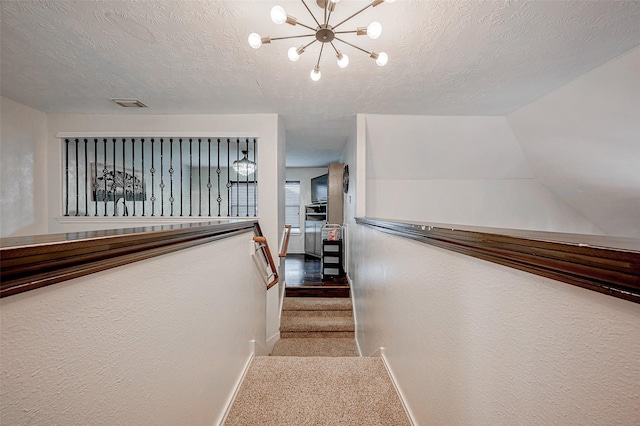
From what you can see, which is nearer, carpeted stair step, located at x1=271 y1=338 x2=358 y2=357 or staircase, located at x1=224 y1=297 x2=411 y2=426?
staircase, located at x1=224 y1=297 x2=411 y2=426

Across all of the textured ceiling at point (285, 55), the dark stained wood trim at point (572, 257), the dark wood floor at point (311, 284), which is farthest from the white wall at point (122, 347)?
the dark wood floor at point (311, 284)

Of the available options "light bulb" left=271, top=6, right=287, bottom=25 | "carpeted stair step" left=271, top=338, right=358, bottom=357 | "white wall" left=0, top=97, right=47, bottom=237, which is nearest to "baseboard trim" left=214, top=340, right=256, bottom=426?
"carpeted stair step" left=271, top=338, right=358, bottom=357

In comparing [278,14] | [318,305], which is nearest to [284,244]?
[318,305]

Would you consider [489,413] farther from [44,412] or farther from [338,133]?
[338,133]

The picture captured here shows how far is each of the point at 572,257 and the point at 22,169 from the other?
455cm

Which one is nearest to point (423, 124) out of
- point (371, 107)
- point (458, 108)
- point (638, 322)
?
point (458, 108)

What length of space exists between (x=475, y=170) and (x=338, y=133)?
6.73ft

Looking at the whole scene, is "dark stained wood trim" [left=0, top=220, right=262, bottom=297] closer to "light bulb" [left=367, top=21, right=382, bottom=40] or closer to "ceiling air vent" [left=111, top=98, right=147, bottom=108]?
"light bulb" [left=367, top=21, right=382, bottom=40]

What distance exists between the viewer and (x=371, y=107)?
10.1 feet

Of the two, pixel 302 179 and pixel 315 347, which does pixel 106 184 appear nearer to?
pixel 315 347

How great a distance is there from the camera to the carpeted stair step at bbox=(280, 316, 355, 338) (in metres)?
3.42

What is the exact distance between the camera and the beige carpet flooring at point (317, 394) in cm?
140

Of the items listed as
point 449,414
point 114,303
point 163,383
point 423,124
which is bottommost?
point 449,414

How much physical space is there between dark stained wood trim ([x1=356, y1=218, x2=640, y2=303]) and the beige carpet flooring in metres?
1.13
